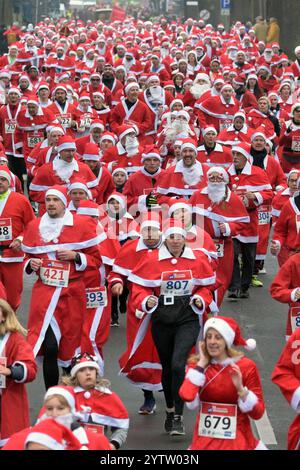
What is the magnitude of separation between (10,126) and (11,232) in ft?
34.0

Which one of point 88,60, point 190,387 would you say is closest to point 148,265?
point 190,387

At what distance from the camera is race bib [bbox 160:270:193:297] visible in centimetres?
1184

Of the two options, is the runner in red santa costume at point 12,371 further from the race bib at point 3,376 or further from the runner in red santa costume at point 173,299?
the runner in red santa costume at point 173,299

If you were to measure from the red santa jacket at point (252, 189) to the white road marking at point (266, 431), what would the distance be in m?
5.02

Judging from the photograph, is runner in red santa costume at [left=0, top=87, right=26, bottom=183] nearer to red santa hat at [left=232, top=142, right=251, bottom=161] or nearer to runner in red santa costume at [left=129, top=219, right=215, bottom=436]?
red santa hat at [left=232, top=142, right=251, bottom=161]

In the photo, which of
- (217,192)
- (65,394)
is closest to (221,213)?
(217,192)

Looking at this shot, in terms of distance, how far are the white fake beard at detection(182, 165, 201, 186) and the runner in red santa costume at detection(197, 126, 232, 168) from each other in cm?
168

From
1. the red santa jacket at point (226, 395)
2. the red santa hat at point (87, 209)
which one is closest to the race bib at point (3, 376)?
→ the red santa jacket at point (226, 395)

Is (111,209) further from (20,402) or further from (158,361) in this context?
(20,402)

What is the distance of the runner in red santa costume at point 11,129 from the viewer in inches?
955

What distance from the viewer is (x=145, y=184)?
17281mm

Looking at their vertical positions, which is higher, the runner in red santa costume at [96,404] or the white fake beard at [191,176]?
the white fake beard at [191,176]

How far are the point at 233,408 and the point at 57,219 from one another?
3.59m

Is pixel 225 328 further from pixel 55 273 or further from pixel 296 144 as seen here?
pixel 296 144
